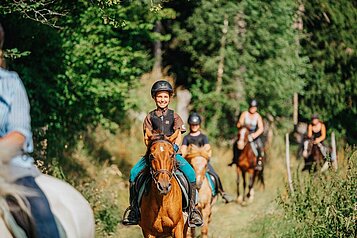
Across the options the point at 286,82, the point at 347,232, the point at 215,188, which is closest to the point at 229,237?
A: the point at 215,188

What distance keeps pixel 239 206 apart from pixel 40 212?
1114 cm

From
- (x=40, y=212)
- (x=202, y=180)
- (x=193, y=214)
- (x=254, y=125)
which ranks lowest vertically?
(x=193, y=214)

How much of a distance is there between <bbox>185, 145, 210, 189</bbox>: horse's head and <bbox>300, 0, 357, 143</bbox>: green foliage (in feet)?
37.0

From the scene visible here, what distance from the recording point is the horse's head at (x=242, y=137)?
666 inches

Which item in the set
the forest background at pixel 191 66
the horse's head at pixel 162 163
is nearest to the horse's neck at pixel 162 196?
the horse's head at pixel 162 163

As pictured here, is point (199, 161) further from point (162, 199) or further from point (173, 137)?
point (173, 137)

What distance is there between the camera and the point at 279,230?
36.7 feet

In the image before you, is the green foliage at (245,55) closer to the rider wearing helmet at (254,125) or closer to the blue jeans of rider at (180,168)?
the rider wearing helmet at (254,125)

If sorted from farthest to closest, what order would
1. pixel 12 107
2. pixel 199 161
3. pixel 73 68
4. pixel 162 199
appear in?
pixel 73 68, pixel 199 161, pixel 162 199, pixel 12 107

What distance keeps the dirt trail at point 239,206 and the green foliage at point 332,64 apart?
7.72ft

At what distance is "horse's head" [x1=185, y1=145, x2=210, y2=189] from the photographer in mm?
11383

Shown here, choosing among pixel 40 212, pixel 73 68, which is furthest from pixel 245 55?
pixel 40 212

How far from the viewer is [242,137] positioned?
A: 16953 millimetres

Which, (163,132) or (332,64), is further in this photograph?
(332,64)
